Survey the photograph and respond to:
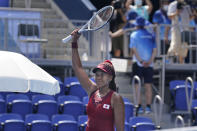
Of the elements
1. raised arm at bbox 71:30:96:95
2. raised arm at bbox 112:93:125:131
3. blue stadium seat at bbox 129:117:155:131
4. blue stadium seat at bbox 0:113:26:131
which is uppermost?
raised arm at bbox 71:30:96:95

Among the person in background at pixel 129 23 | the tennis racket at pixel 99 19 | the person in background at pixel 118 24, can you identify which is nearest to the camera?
the tennis racket at pixel 99 19

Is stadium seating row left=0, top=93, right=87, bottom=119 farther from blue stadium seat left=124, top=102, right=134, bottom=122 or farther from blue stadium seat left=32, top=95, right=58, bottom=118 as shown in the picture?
blue stadium seat left=124, top=102, right=134, bottom=122

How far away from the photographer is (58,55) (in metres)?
12.8

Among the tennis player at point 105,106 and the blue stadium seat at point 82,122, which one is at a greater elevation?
the tennis player at point 105,106

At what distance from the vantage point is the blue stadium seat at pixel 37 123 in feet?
30.4

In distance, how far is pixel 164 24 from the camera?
12805 millimetres

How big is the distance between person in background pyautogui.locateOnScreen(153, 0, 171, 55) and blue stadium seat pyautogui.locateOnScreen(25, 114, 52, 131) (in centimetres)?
415

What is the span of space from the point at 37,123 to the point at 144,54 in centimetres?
327

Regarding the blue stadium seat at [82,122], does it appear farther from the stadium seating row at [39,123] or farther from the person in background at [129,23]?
the person in background at [129,23]

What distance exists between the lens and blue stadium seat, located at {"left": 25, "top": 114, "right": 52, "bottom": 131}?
30.4ft

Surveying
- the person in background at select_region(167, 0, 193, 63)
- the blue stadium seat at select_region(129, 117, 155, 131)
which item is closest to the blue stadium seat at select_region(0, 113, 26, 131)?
the blue stadium seat at select_region(129, 117, 155, 131)

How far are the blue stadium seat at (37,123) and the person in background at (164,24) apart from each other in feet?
13.6

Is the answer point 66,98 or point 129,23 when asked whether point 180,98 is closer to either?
point 129,23

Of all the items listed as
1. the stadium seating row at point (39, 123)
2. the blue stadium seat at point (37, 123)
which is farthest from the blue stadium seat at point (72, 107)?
the blue stadium seat at point (37, 123)
